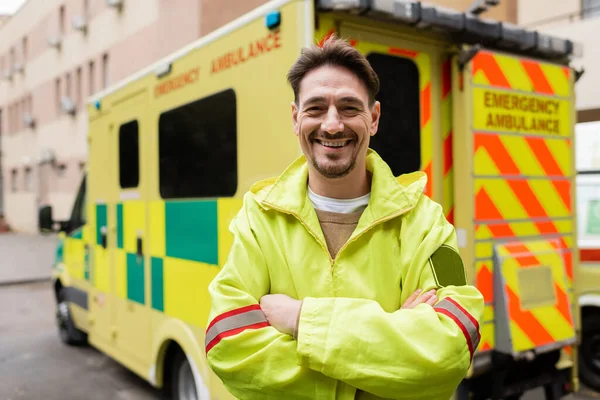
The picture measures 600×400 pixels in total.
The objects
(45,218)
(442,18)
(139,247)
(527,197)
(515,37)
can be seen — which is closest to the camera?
(442,18)

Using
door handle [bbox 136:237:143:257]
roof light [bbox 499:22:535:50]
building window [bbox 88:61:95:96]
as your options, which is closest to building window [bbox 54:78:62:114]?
building window [bbox 88:61:95:96]

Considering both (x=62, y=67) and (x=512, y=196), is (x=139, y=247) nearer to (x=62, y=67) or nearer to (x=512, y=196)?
(x=512, y=196)

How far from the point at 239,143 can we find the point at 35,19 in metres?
24.3

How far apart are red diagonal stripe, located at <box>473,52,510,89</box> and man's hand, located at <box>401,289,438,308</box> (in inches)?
70.6

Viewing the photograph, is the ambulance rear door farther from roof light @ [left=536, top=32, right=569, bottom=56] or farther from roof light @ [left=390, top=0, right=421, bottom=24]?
roof light @ [left=390, top=0, right=421, bottom=24]

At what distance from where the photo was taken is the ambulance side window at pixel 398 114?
9.38 ft

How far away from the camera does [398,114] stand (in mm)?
2930

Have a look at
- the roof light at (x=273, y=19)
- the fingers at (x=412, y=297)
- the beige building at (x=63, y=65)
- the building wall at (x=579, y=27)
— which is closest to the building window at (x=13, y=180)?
the beige building at (x=63, y=65)

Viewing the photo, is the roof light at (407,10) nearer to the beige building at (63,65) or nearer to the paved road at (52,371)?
the paved road at (52,371)

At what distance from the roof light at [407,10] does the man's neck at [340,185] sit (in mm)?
1222

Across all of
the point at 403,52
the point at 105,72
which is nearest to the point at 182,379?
the point at 403,52

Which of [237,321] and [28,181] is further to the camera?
[28,181]

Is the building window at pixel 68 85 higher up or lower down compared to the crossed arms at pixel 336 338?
higher up

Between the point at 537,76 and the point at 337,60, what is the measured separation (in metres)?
2.14
